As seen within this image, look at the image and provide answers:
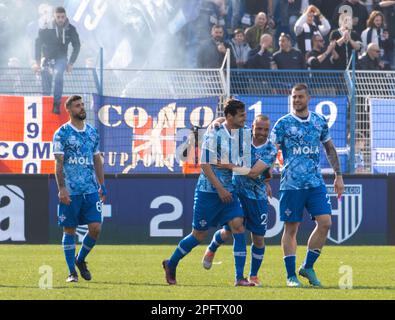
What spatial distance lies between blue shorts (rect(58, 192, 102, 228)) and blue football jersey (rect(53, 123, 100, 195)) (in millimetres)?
89

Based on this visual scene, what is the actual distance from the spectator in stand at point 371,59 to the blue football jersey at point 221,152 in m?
11.5

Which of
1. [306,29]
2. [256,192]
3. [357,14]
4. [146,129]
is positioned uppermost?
[357,14]

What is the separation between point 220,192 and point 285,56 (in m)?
11.3

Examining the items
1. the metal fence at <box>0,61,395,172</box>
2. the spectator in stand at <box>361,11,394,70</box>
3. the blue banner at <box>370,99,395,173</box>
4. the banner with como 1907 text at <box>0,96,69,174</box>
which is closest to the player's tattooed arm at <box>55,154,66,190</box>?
the metal fence at <box>0,61,395,172</box>

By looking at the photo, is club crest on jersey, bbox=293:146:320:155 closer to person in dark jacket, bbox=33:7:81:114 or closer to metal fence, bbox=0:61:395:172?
metal fence, bbox=0:61:395:172

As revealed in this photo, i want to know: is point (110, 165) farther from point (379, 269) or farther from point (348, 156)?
point (379, 269)

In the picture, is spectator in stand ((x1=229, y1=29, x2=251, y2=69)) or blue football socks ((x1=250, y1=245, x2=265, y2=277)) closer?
blue football socks ((x1=250, y1=245, x2=265, y2=277))

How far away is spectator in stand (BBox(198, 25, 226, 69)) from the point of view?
77.2 feet

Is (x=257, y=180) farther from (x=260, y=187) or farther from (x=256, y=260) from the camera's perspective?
(x=256, y=260)

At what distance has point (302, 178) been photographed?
42.7ft

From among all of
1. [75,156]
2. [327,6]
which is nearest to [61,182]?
[75,156]

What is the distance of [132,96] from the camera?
2139 cm

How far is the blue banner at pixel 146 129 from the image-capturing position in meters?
20.3

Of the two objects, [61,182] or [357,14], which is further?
[357,14]
